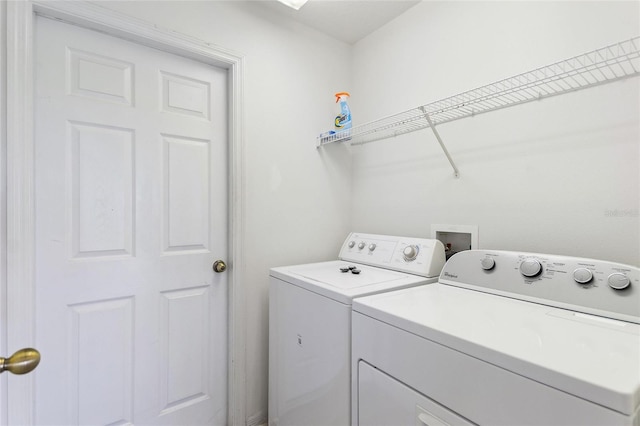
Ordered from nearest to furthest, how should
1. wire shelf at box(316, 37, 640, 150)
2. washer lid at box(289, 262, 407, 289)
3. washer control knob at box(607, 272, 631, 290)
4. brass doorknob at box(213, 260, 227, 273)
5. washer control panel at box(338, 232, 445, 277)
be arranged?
washer control knob at box(607, 272, 631, 290) → wire shelf at box(316, 37, 640, 150) → washer lid at box(289, 262, 407, 289) → washer control panel at box(338, 232, 445, 277) → brass doorknob at box(213, 260, 227, 273)

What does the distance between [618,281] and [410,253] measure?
29.9 inches

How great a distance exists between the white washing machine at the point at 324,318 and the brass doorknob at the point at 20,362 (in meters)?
0.88

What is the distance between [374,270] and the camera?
63.3 inches

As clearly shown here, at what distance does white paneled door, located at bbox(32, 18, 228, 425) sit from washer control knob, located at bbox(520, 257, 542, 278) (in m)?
1.41

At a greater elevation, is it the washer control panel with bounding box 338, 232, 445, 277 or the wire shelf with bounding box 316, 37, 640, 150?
the wire shelf with bounding box 316, 37, 640, 150

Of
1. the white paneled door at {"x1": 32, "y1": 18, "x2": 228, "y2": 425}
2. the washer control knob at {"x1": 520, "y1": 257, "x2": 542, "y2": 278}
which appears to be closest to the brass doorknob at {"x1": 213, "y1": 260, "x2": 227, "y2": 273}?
the white paneled door at {"x1": 32, "y1": 18, "x2": 228, "y2": 425}

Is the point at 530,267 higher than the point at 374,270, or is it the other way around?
the point at 530,267

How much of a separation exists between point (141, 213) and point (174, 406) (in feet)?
3.25

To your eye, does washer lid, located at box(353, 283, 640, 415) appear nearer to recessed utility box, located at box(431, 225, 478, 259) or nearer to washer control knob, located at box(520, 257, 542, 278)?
washer control knob, located at box(520, 257, 542, 278)

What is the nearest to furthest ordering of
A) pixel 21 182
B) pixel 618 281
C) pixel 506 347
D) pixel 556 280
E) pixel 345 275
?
pixel 506 347 → pixel 618 281 → pixel 556 280 → pixel 21 182 → pixel 345 275

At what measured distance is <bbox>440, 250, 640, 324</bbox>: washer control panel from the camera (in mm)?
Result: 910

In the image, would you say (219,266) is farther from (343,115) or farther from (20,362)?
(343,115)

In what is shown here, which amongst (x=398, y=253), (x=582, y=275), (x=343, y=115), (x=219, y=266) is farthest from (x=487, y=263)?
(x=219, y=266)

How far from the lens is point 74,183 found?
131 cm
